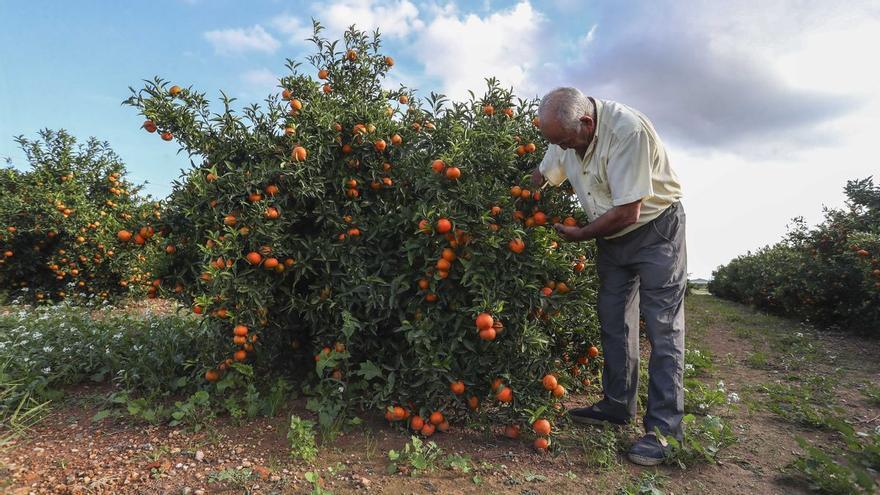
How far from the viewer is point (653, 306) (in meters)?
3.14

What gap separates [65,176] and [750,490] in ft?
30.1

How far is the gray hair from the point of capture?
296cm

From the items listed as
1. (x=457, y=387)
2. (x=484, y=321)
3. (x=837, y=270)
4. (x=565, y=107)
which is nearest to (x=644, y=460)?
(x=457, y=387)

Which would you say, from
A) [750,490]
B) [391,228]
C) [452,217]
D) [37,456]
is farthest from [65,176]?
[750,490]

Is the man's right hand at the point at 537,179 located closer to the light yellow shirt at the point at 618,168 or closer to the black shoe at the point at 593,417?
the light yellow shirt at the point at 618,168

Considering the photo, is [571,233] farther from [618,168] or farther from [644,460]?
[644,460]

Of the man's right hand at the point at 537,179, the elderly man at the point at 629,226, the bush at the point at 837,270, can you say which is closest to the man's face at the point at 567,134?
the elderly man at the point at 629,226

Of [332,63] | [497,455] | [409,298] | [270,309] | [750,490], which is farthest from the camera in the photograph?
[332,63]

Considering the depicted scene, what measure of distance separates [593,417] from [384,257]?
1.73 metres

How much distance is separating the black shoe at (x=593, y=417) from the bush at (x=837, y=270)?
5.02 meters

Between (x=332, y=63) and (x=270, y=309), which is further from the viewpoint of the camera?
(x=332, y=63)

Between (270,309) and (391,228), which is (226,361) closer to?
(270,309)

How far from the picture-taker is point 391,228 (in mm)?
3369

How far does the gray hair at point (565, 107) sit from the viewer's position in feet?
9.71
